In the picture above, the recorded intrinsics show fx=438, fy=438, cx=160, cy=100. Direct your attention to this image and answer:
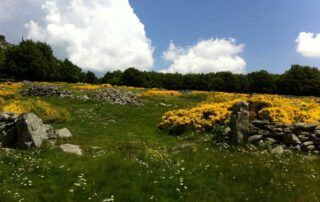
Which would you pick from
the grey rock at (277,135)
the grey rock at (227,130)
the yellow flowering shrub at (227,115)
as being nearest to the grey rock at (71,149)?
the grey rock at (227,130)

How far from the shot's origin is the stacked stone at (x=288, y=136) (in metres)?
26.5

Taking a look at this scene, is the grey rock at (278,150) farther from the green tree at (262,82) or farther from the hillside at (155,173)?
the green tree at (262,82)

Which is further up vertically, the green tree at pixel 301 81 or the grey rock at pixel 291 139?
the green tree at pixel 301 81

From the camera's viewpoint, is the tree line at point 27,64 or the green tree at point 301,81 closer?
the tree line at point 27,64

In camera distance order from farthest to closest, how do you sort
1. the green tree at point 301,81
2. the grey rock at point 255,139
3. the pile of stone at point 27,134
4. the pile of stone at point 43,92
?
1. the green tree at point 301,81
2. the pile of stone at point 43,92
3. the grey rock at point 255,139
4. the pile of stone at point 27,134

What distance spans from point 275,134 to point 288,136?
3.35ft

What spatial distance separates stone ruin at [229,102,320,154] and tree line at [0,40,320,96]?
81802mm

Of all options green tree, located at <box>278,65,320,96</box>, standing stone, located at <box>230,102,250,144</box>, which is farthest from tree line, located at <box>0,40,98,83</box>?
standing stone, located at <box>230,102,250,144</box>

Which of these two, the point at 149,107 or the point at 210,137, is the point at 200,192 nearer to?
the point at 210,137

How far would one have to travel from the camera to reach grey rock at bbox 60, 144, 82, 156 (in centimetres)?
2501

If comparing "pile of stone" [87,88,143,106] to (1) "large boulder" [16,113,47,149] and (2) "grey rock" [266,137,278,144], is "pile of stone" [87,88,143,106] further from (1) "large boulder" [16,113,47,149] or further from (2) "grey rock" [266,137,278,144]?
(2) "grey rock" [266,137,278,144]

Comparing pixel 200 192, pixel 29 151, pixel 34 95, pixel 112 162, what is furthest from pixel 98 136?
pixel 34 95

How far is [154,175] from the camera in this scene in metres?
20.6

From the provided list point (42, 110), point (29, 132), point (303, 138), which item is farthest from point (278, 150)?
point (42, 110)
